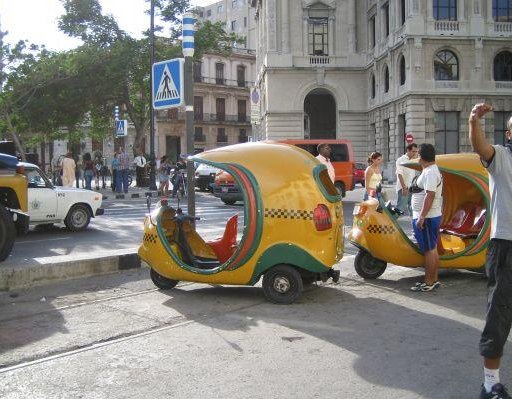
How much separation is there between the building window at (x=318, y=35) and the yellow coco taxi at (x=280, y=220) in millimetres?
42424

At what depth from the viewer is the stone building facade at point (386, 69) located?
38062mm

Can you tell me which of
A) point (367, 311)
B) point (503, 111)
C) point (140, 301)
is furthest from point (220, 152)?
point (503, 111)

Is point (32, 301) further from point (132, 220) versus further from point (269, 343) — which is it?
A: point (132, 220)

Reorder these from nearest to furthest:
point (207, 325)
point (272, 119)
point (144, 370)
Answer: point (144, 370) → point (207, 325) → point (272, 119)

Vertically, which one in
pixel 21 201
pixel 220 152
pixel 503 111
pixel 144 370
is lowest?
pixel 144 370

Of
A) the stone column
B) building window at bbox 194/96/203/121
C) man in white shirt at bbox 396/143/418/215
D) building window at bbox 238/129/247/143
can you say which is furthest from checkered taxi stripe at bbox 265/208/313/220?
building window at bbox 238/129/247/143

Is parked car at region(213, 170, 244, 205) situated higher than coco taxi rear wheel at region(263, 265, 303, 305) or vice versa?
parked car at region(213, 170, 244, 205)

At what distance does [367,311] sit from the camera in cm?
595

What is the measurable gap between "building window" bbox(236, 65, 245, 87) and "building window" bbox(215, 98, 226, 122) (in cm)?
361

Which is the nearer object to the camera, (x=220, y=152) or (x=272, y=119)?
(x=220, y=152)

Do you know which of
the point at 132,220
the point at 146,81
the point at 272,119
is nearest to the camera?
the point at 132,220

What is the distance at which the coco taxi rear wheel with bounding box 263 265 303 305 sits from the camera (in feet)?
20.4

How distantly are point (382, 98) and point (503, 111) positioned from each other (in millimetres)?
8294

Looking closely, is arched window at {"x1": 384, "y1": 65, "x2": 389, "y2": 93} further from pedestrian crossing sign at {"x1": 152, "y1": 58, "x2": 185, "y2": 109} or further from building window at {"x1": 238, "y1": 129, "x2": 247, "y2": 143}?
building window at {"x1": 238, "y1": 129, "x2": 247, "y2": 143}
